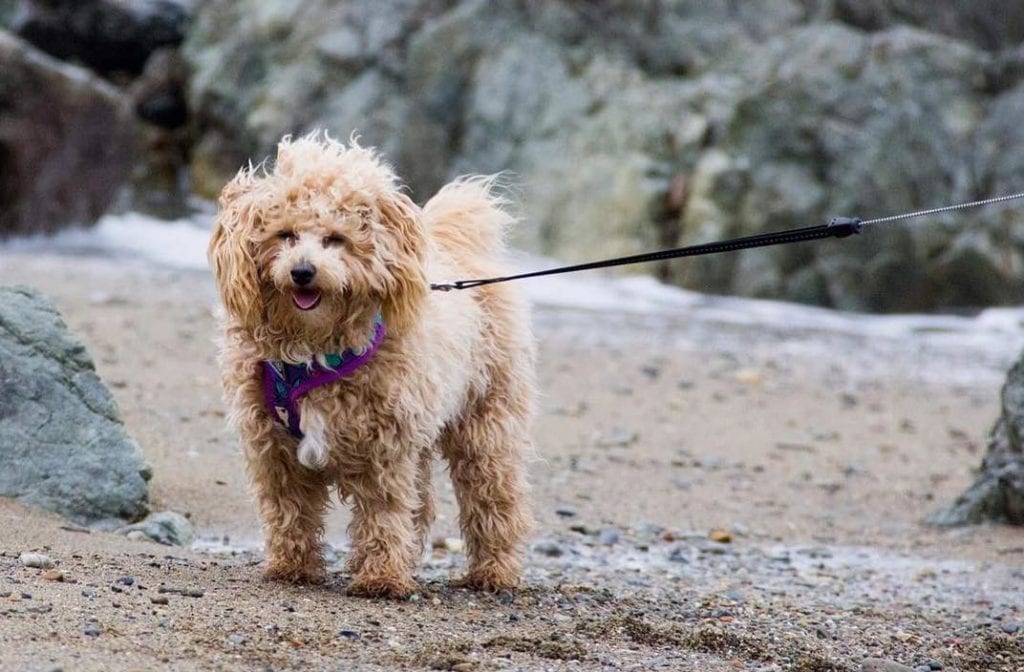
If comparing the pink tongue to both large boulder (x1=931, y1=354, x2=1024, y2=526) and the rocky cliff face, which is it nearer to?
large boulder (x1=931, y1=354, x2=1024, y2=526)

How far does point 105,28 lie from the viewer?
2642 centimetres

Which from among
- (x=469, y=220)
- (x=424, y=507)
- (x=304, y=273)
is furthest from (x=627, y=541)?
(x=304, y=273)

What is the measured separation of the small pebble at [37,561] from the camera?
5199 mm

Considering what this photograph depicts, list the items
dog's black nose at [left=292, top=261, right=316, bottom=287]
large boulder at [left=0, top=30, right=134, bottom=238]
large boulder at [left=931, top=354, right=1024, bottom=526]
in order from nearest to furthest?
dog's black nose at [left=292, top=261, right=316, bottom=287] < large boulder at [left=931, top=354, right=1024, bottom=526] < large boulder at [left=0, top=30, right=134, bottom=238]

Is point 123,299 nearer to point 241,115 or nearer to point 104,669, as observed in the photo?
point 104,669

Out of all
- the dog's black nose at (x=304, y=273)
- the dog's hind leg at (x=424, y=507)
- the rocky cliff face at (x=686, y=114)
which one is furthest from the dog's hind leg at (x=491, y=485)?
the rocky cliff face at (x=686, y=114)

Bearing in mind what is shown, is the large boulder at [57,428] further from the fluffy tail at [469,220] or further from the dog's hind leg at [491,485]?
the fluffy tail at [469,220]

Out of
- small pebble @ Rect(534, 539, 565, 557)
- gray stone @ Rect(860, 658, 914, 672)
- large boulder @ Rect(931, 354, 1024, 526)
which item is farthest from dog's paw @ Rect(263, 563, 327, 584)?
large boulder @ Rect(931, 354, 1024, 526)

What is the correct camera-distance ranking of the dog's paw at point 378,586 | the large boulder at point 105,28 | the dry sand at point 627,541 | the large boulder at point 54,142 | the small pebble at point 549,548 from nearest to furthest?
the dry sand at point 627,541 → the dog's paw at point 378,586 → the small pebble at point 549,548 → the large boulder at point 54,142 → the large boulder at point 105,28

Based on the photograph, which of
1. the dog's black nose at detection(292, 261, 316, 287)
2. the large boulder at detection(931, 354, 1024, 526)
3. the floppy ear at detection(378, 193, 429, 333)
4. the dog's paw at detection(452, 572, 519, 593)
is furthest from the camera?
the large boulder at detection(931, 354, 1024, 526)

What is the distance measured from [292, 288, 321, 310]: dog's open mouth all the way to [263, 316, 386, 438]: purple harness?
0.85ft

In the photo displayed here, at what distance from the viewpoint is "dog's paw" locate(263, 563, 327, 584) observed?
5.56 metres

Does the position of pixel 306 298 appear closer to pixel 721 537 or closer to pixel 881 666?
pixel 881 666

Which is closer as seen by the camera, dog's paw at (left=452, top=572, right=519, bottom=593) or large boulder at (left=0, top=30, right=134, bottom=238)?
dog's paw at (left=452, top=572, right=519, bottom=593)
